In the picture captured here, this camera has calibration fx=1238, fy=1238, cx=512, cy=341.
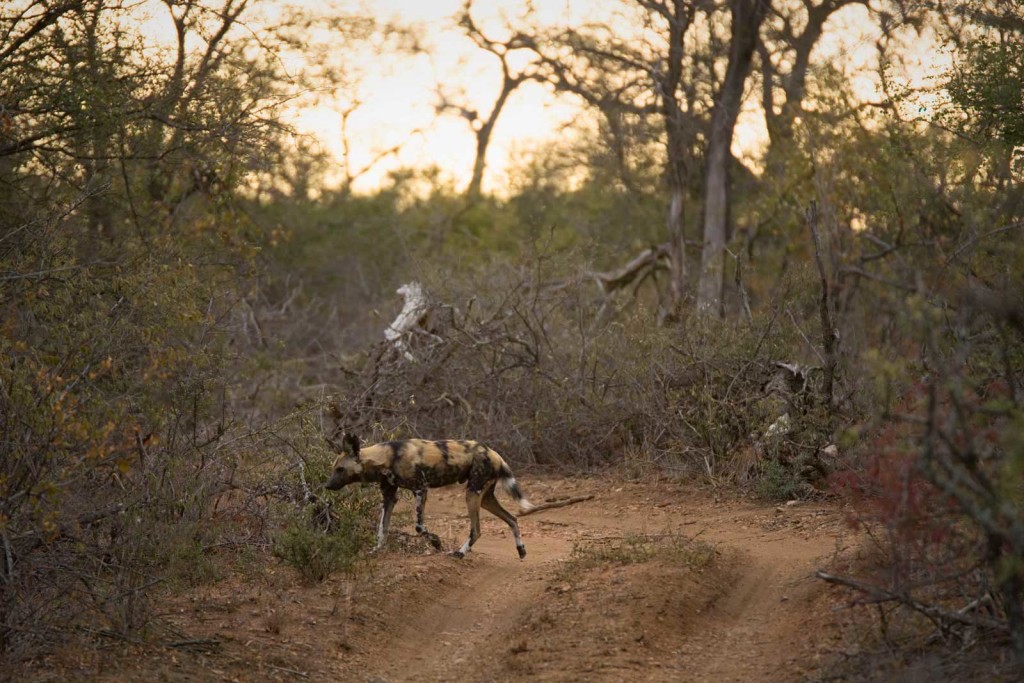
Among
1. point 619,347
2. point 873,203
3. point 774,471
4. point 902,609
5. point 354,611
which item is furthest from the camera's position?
point 873,203

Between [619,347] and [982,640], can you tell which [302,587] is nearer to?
[982,640]

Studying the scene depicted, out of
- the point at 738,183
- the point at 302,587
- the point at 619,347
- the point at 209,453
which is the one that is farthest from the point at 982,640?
the point at 738,183

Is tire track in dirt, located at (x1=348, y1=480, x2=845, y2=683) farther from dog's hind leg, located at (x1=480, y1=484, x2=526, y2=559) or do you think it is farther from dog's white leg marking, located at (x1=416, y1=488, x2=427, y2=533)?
dog's white leg marking, located at (x1=416, y1=488, x2=427, y2=533)

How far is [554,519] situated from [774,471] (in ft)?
6.99

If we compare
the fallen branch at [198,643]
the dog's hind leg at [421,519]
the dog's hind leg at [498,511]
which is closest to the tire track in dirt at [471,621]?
the dog's hind leg at [498,511]

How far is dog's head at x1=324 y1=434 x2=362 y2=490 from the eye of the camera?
8.97 meters

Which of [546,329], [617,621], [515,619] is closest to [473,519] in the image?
[515,619]

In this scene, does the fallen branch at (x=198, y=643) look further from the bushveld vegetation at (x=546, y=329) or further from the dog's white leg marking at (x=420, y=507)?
the dog's white leg marking at (x=420, y=507)

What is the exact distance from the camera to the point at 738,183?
28.2m

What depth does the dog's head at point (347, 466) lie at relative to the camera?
29.4 feet

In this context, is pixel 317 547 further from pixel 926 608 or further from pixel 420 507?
pixel 926 608

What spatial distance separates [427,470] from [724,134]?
1660cm

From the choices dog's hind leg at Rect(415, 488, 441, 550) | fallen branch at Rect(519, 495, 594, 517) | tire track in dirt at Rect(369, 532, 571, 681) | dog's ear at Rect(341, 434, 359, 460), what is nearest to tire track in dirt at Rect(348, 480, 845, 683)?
tire track in dirt at Rect(369, 532, 571, 681)

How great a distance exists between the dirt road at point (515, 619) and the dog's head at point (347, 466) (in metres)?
0.63
